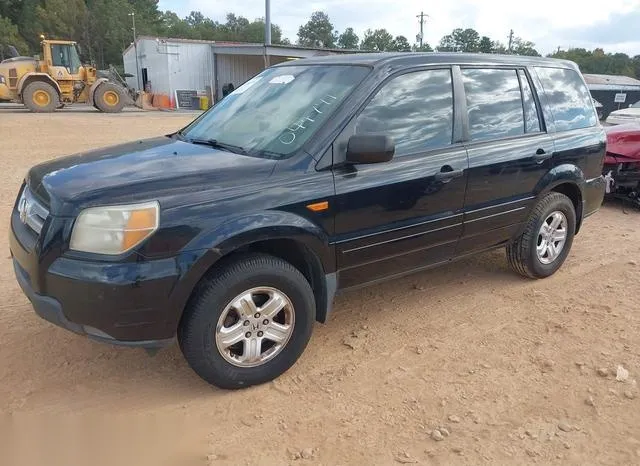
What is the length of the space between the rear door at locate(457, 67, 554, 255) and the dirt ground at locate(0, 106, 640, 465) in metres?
0.68

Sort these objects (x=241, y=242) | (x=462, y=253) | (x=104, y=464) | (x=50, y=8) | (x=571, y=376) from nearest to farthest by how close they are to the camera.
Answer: (x=104, y=464) < (x=241, y=242) < (x=571, y=376) < (x=462, y=253) < (x=50, y=8)

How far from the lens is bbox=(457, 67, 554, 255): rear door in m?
4.02

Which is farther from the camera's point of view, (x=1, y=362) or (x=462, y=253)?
(x=462, y=253)

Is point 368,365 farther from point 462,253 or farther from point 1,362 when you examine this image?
point 1,362

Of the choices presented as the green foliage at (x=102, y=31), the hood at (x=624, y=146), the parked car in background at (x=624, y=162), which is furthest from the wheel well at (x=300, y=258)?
the green foliage at (x=102, y=31)

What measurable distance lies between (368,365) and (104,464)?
1.60 meters

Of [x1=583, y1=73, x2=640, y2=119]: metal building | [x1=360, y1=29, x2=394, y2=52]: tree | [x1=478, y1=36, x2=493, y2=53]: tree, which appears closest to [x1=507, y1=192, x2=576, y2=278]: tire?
[x1=583, y1=73, x2=640, y2=119]: metal building

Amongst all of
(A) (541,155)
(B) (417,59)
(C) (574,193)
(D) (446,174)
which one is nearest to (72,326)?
(D) (446,174)

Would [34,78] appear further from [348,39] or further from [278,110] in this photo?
[348,39]

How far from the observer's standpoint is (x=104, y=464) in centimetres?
256

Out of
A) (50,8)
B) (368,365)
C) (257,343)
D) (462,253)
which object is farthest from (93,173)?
(50,8)

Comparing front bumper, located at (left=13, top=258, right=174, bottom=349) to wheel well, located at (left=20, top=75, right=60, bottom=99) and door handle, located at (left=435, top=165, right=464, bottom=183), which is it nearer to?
door handle, located at (left=435, top=165, right=464, bottom=183)

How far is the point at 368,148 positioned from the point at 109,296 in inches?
62.9

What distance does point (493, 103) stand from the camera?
4.20 meters
